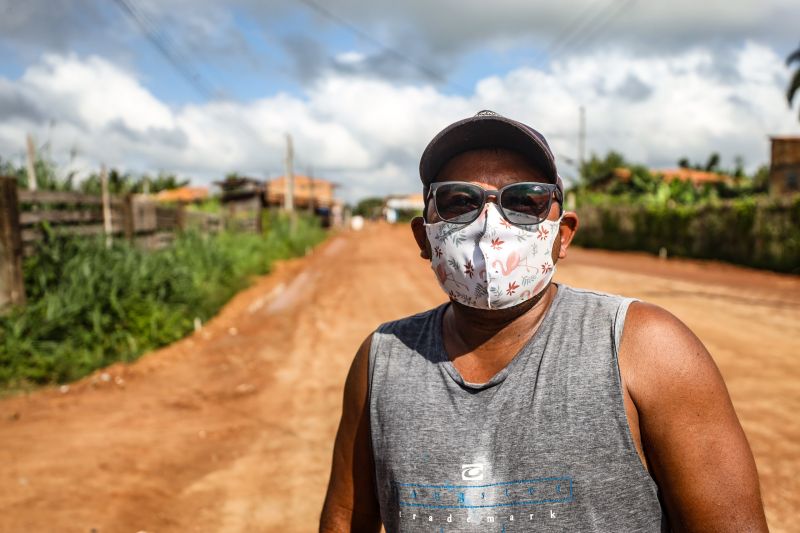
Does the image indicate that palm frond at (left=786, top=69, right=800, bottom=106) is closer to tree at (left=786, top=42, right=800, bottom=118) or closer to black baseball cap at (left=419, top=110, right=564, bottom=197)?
tree at (left=786, top=42, right=800, bottom=118)

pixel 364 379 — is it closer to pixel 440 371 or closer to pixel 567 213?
pixel 440 371

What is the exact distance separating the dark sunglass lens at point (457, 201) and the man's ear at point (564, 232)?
279mm

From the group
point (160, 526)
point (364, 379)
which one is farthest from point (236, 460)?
point (364, 379)

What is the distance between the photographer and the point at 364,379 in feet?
5.66

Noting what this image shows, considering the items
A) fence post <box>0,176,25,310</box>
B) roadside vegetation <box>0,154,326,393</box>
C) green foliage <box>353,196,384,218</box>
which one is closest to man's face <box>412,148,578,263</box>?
roadside vegetation <box>0,154,326,393</box>

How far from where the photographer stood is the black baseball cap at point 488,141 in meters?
1.57

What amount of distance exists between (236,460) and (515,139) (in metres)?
3.91

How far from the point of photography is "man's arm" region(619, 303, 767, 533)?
1.37m

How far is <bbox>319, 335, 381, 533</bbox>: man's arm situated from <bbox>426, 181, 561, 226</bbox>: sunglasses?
1.42ft

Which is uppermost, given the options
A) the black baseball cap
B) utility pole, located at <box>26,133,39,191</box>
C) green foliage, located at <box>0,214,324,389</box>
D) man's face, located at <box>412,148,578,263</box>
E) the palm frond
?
the palm frond

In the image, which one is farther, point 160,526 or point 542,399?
point 160,526

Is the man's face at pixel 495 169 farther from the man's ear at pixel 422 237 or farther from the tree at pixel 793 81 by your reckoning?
the tree at pixel 793 81

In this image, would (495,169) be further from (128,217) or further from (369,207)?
(369,207)

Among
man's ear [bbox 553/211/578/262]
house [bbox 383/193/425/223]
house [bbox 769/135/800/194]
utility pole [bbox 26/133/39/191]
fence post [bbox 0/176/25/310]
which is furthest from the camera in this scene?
house [bbox 383/193/425/223]
